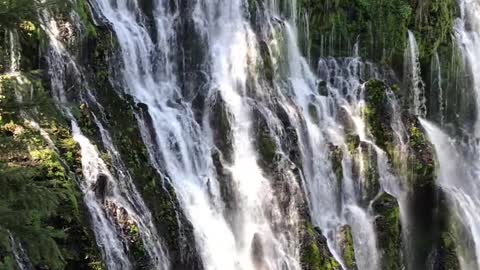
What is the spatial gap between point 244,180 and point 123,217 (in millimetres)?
5175

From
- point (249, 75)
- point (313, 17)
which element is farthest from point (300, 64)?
point (249, 75)

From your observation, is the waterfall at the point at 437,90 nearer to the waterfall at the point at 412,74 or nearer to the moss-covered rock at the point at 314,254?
the waterfall at the point at 412,74

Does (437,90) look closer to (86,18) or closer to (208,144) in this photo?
(208,144)

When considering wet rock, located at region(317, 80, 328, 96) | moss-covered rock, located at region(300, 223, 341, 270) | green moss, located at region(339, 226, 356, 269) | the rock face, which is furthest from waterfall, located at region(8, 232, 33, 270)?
wet rock, located at region(317, 80, 328, 96)

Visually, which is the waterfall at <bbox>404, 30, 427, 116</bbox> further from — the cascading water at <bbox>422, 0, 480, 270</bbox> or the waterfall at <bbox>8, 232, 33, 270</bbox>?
the waterfall at <bbox>8, 232, 33, 270</bbox>

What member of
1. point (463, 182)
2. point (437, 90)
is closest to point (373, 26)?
point (437, 90)

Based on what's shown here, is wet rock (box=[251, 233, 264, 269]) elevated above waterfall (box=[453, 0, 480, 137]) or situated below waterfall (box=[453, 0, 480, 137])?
below

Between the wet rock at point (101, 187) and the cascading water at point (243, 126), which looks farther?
the cascading water at point (243, 126)

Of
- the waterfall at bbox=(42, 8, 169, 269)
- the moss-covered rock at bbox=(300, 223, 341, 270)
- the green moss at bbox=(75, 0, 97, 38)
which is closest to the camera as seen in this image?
the waterfall at bbox=(42, 8, 169, 269)

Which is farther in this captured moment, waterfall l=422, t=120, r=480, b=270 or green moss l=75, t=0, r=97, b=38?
waterfall l=422, t=120, r=480, b=270

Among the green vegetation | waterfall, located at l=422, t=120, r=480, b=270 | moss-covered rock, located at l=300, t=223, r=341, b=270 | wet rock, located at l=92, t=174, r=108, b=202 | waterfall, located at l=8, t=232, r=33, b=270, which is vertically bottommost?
waterfall, located at l=8, t=232, r=33, b=270

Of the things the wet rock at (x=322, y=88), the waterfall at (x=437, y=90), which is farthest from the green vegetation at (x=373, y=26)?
the wet rock at (x=322, y=88)

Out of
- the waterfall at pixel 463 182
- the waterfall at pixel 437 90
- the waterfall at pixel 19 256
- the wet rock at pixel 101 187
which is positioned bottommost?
the waterfall at pixel 19 256

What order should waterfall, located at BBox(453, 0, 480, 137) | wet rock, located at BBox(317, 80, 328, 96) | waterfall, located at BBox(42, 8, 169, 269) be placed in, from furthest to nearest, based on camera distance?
waterfall, located at BBox(453, 0, 480, 137) < wet rock, located at BBox(317, 80, 328, 96) < waterfall, located at BBox(42, 8, 169, 269)
